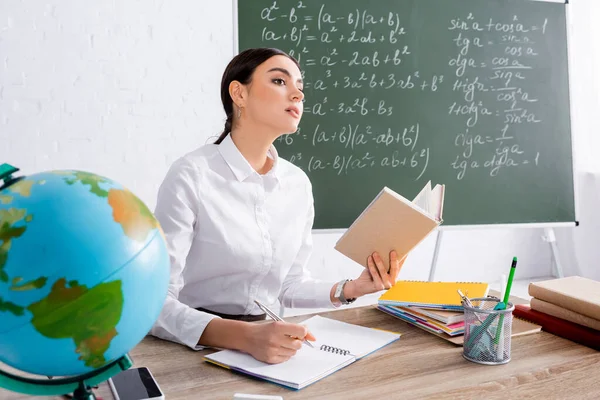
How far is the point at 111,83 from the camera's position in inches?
110

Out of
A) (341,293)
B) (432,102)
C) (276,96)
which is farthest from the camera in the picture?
(432,102)

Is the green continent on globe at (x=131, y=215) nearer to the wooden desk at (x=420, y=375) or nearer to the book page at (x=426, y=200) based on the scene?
the wooden desk at (x=420, y=375)

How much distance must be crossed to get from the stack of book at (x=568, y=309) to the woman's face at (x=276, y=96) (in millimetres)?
753

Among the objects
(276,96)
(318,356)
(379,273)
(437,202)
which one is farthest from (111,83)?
(318,356)

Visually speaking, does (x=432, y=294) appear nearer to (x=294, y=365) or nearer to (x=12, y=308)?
(x=294, y=365)

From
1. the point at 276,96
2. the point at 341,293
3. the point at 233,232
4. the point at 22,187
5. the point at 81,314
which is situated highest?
the point at 276,96

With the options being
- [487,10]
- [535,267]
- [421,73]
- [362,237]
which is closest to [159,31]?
[421,73]

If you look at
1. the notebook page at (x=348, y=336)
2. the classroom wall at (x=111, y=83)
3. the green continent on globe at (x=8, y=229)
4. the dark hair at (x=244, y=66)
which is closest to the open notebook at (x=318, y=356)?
the notebook page at (x=348, y=336)

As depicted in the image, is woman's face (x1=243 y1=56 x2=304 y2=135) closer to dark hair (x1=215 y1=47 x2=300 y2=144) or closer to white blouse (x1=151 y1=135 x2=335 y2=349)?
dark hair (x1=215 y1=47 x2=300 y2=144)

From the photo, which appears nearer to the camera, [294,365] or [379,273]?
[294,365]

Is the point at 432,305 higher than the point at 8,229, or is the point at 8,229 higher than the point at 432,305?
the point at 8,229

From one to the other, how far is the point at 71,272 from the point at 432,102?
199 centimetres

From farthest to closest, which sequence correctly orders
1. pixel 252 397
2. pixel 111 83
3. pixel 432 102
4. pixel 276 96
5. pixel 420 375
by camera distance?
pixel 111 83 → pixel 432 102 → pixel 276 96 → pixel 420 375 → pixel 252 397

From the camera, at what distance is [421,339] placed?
3.55ft
